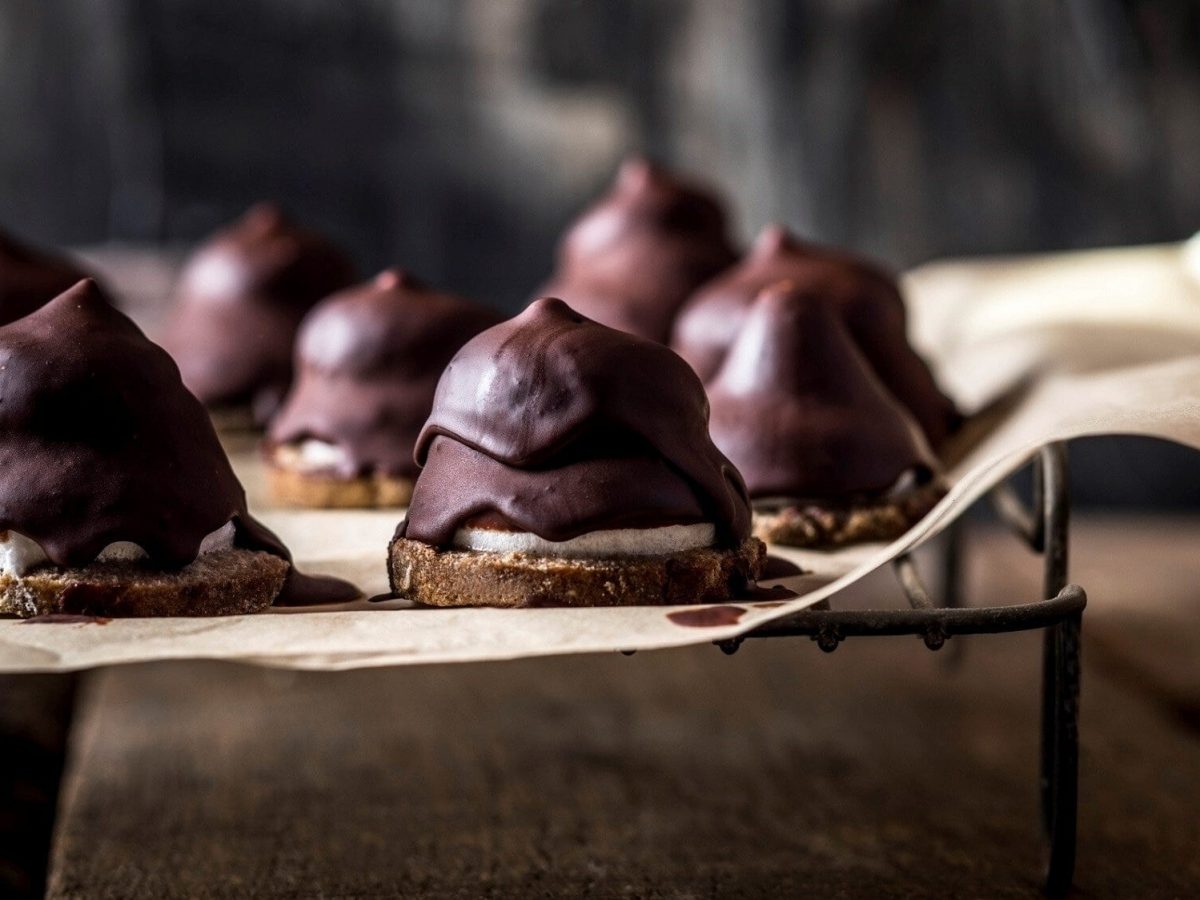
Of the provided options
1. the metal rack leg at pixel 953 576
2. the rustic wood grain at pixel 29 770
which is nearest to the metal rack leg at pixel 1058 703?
the metal rack leg at pixel 953 576

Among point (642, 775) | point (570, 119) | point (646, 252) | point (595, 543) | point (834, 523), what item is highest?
point (570, 119)

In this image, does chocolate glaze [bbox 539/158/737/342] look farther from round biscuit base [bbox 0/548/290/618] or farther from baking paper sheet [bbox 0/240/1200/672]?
round biscuit base [bbox 0/548/290/618]

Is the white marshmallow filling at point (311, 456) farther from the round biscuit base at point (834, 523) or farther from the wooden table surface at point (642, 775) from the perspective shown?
the round biscuit base at point (834, 523)

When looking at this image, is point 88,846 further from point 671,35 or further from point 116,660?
point 671,35

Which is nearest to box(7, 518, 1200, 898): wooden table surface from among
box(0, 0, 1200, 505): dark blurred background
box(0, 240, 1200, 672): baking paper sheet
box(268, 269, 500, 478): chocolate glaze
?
box(0, 240, 1200, 672): baking paper sheet

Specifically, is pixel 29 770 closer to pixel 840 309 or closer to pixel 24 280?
pixel 24 280

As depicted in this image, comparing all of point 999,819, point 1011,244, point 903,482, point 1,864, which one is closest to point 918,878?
point 999,819

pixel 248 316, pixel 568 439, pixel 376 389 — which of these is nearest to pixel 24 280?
pixel 248 316
